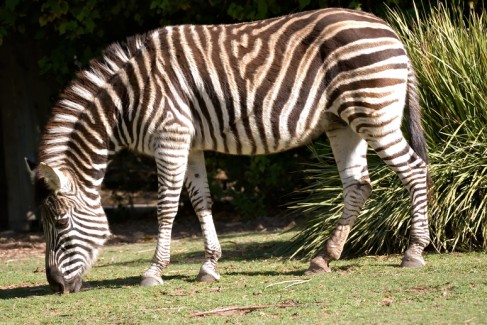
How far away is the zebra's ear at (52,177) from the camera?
7.25m

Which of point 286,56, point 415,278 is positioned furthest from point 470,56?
point 415,278

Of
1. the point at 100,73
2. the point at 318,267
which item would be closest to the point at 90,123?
the point at 100,73

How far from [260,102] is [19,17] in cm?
567

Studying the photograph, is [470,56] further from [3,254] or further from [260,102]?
[3,254]

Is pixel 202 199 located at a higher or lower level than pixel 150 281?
higher

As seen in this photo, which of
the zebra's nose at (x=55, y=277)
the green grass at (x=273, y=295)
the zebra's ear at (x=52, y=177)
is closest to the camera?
the green grass at (x=273, y=295)

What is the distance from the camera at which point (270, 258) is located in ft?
29.5

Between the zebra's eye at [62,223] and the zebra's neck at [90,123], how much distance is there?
0.36 meters

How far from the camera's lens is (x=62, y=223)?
753 cm

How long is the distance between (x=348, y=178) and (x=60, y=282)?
8.97 feet

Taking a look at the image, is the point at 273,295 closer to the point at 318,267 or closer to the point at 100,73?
the point at 318,267

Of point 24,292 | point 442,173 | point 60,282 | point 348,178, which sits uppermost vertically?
point 442,173

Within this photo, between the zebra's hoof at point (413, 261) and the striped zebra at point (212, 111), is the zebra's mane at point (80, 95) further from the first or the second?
the zebra's hoof at point (413, 261)

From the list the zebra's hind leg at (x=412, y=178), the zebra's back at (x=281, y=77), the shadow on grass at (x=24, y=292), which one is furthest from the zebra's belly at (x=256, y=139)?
the shadow on grass at (x=24, y=292)
